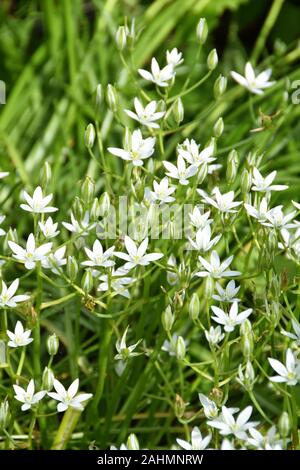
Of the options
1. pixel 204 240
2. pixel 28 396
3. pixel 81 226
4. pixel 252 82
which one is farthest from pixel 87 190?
pixel 252 82

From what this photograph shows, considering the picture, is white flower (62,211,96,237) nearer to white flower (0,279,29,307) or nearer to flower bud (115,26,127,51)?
white flower (0,279,29,307)

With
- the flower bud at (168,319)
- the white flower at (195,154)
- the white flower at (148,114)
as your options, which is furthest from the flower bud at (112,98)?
the flower bud at (168,319)

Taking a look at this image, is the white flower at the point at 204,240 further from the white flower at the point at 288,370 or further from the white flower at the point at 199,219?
the white flower at the point at 288,370

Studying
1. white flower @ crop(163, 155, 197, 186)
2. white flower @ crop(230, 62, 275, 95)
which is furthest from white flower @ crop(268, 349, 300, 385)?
white flower @ crop(230, 62, 275, 95)

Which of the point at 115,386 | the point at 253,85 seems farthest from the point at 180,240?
the point at 253,85

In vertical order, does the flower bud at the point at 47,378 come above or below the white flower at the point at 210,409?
above

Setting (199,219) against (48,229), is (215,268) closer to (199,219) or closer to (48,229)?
(199,219)
